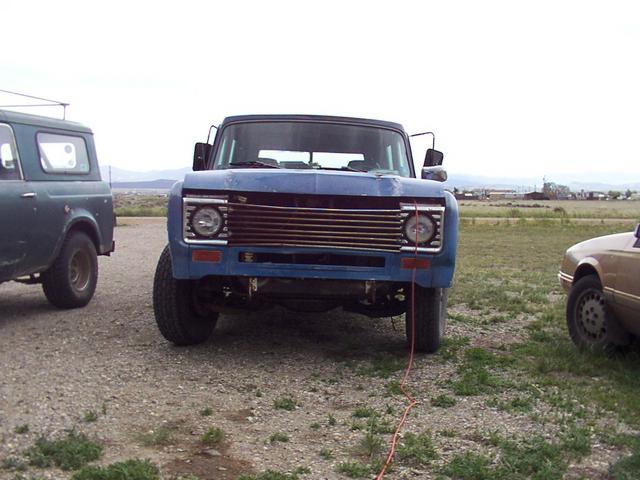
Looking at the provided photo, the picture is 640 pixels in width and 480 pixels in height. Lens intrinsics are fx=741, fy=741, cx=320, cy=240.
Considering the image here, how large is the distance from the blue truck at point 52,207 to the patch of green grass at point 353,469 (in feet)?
14.6

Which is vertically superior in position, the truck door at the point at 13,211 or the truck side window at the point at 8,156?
the truck side window at the point at 8,156

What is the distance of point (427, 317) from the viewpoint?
5.79 metres

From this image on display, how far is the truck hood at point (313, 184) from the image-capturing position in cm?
534

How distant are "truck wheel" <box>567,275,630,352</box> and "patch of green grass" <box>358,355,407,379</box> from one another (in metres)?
1.49

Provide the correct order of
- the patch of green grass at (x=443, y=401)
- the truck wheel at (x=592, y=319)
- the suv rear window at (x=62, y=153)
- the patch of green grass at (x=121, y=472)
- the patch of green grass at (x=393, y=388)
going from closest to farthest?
1. the patch of green grass at (x=121, y=472)
2. the patch of green grass at (x=443, y=401)
3. the patch of green grass at (x=393, y=388)
4. the truck wheel at (x=592, y=319)
5. the suv rear window at (x=62, y=153)

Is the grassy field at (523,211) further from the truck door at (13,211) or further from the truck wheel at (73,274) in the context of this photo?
the truck door at (13,211)

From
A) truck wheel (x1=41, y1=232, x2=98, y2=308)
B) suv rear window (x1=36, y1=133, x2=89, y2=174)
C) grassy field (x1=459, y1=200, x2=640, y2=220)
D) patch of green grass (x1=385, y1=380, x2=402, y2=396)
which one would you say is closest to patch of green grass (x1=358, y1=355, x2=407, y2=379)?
patch of green grass (x1=385, y1=380, x2=402, y2=396)

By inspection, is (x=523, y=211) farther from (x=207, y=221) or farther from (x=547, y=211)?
(x=207, y=221)

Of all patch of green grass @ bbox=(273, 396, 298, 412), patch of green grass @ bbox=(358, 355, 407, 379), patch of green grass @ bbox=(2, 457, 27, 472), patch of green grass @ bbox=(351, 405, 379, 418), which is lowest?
patch of green grass @ bbox=(358, 355, 407, 379)

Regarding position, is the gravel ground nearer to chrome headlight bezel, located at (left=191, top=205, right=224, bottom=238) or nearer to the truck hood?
chrome headlight bezel, located at (left=191, top=205, right=224, bottom=238)

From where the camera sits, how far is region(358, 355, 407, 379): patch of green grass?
5434 mm

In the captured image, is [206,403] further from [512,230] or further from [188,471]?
[512,230]

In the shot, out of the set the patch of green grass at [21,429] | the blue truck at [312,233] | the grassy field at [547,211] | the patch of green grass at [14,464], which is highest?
the blue truck at [312,233]

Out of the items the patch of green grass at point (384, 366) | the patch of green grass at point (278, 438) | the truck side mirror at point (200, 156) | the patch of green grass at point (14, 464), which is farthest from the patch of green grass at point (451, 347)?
the patch of green grass at point (14, 464)
